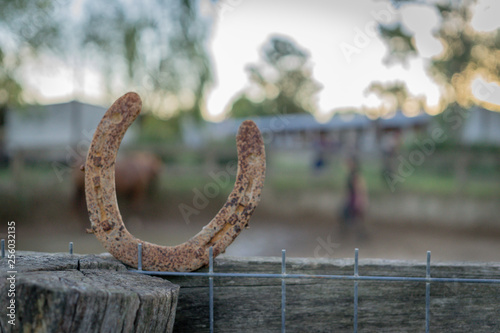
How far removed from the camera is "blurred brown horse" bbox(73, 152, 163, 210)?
7.79m

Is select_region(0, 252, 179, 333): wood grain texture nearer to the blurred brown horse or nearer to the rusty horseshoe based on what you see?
the rusty horseshoe

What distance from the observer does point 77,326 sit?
81 cm

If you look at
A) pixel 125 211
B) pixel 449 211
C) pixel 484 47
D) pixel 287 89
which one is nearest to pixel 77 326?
pixel 125 211

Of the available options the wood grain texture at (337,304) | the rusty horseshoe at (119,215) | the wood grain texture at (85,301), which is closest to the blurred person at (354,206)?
the wood grain texture at (337,304)

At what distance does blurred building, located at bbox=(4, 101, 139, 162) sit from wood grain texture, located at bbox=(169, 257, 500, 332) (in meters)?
7.14

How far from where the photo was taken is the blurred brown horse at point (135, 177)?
7.79 m

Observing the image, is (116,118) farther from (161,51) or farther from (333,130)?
(333,130)

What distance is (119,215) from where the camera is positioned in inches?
47.1

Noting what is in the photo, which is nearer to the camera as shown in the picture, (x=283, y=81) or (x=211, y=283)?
(x=211, y=283)

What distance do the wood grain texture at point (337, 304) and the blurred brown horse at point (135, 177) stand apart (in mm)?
6741

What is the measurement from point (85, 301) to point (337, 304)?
73 cm

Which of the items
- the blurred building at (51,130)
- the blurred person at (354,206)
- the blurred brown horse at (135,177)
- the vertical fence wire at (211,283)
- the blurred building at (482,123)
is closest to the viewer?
the vertical fence wire at (211,283)

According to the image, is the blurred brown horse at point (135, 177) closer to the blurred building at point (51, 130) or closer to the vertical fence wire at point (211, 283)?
the blurred building at point (51, 130)

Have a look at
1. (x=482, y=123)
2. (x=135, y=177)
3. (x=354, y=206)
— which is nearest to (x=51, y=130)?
(x=135, y=177)
